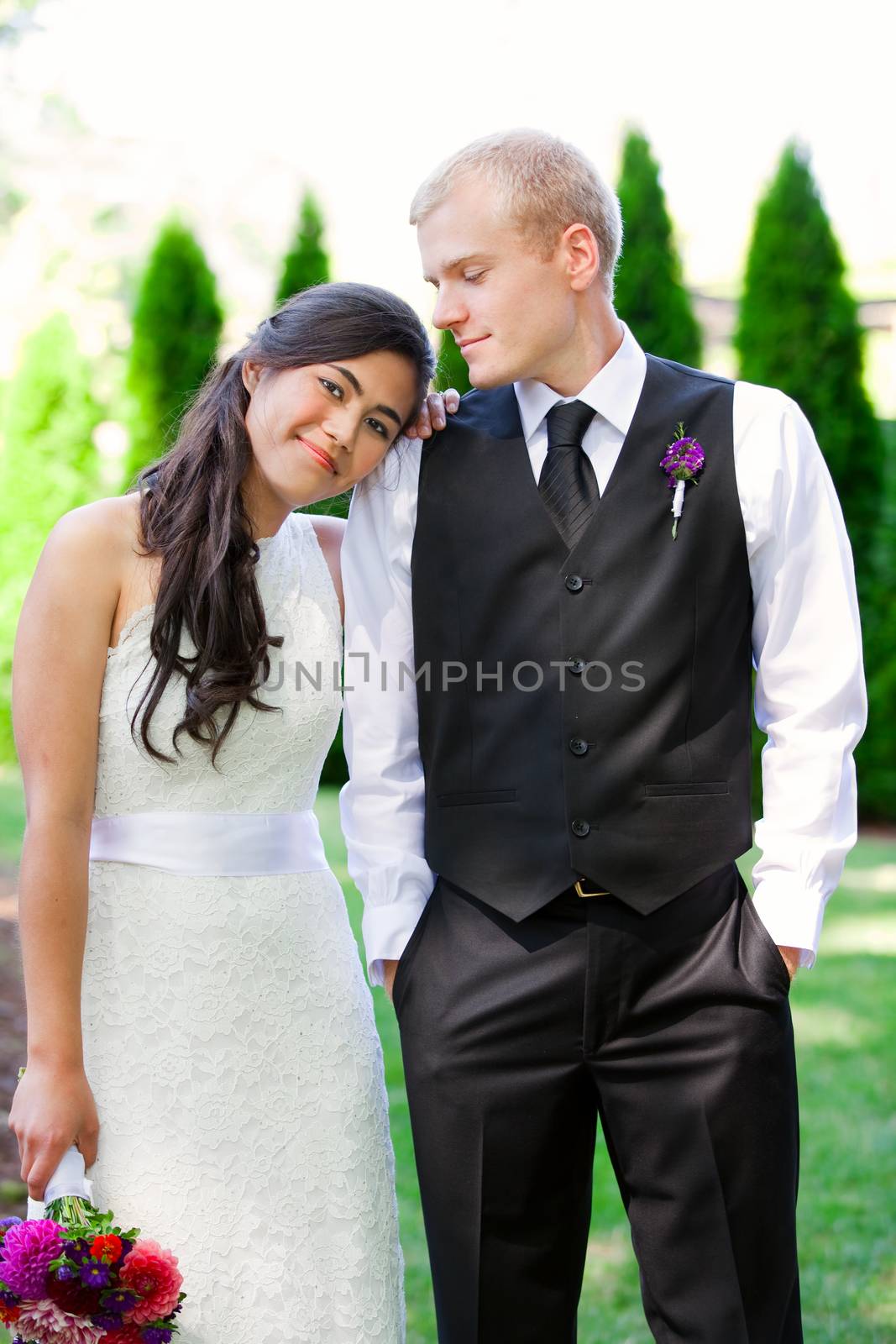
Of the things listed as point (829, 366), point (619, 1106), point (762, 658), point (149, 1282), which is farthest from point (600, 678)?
point (829, 366)

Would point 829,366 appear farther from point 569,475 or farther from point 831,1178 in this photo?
point 569,475

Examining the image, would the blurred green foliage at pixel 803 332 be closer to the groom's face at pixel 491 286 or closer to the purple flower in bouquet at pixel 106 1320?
the groom's face at pixel 491 286

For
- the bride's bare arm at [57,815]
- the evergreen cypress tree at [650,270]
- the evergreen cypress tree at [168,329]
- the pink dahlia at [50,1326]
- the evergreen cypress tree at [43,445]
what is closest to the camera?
the pink dahlia at [50,1326]

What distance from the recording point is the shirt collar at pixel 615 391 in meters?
2.00

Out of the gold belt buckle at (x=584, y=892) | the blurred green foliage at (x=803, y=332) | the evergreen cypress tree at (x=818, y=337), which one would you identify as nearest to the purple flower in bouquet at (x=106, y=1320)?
the gold belt buckle at (x=584, y=892)

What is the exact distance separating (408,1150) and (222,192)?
1858 cm

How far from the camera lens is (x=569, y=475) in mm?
1978

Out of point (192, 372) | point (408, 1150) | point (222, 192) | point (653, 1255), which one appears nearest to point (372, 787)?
point (653, 1255)

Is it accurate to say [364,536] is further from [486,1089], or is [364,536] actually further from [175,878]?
[486,1089]

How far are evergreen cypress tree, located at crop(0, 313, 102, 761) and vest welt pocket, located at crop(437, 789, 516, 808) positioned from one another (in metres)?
8.58

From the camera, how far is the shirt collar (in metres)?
2.00

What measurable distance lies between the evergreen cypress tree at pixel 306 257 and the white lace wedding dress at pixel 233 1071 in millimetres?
7386

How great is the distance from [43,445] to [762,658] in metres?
8.95

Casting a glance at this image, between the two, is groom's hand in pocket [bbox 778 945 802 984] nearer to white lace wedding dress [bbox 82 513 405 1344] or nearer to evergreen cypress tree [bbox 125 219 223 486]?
white lace wedding dress [bbox 82 513 405 1344]
